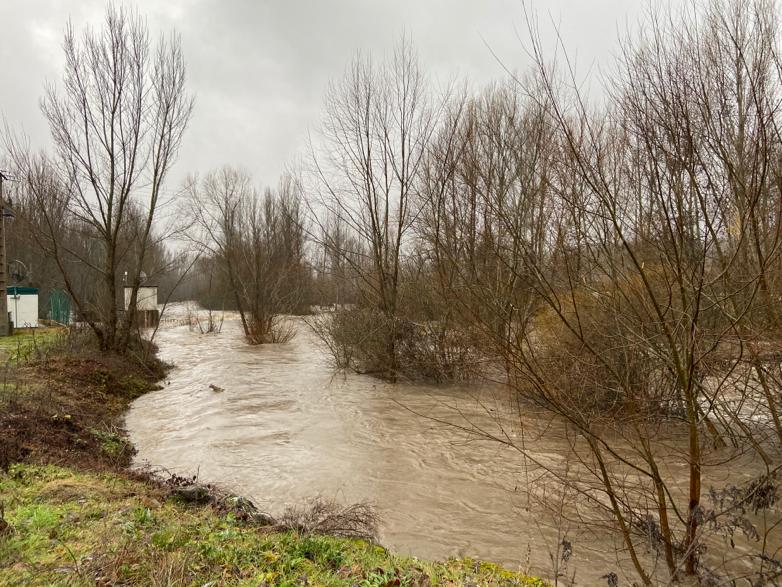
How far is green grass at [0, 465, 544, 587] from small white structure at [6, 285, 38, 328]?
58.3ft

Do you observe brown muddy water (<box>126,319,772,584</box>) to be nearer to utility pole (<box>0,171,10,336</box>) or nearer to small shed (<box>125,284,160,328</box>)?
utility pole (<box>0,171,10,336</box>)

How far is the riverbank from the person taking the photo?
9.43 ft

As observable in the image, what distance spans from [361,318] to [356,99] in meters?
5.23

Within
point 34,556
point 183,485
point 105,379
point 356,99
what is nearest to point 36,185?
point 105,379

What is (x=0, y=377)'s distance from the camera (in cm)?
895

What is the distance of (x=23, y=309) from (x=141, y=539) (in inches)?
786

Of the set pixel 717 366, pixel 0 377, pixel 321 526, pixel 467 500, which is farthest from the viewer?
pixel 0 377

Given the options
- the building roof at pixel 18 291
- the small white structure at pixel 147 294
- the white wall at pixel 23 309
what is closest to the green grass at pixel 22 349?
the white wall at pixel 23 309

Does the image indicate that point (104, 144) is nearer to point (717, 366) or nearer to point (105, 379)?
point (105, 379)

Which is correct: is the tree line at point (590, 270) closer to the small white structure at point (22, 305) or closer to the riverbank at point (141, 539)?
the riverbank at point (141, 539)

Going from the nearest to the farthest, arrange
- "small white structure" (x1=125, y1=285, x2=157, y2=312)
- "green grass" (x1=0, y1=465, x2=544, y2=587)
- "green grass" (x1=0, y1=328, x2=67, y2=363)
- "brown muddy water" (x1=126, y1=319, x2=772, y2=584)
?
1. "green grass" (x1=0, y1=465, x2=544, y2=587)
2. "brown muddy water" (x1=126, y1=319, x2=772, y2=584)
3. "green grass" (x1=0, y1=328, x2=67, y2=363)
4. "small white structure" (x1=125, y1=285, x2=157, y2=312)

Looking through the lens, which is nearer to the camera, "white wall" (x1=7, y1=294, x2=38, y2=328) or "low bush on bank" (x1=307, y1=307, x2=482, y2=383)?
"low bush on bank" (x1=307, y1=307, x2=482, y2=383)

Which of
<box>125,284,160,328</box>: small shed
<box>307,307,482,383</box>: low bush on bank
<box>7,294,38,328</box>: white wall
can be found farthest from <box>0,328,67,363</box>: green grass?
<box>125,284,160,328</box>: small shed

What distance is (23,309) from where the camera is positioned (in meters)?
18.9
